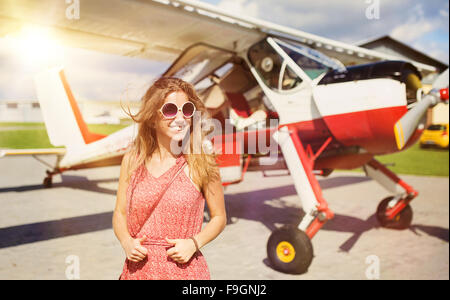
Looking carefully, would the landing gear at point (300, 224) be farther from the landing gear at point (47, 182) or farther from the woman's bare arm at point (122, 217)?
the landing gear at point (47, 182)

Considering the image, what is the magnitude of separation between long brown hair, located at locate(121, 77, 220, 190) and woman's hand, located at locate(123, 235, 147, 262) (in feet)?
0.88

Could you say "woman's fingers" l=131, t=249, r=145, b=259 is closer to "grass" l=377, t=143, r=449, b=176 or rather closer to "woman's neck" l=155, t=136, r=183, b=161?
"woman's neck" l=155, t=136, r=183, b=161

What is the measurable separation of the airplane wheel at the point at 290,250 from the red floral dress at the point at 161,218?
2483 millimetres

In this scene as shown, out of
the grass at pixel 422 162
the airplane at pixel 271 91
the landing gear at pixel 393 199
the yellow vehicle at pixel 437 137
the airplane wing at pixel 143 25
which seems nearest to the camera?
the airplane wing at pixel 143 25

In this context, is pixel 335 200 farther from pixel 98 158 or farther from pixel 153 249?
pixel 153 249

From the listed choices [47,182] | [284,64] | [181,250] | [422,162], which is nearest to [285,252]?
[284,64]

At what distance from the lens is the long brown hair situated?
4.54ft

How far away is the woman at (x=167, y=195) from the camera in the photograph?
4.41 feet

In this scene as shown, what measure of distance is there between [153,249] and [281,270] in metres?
2.75

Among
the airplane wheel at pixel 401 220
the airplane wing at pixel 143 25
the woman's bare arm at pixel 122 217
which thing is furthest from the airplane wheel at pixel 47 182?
the woman's bare arm at pixel 122 217

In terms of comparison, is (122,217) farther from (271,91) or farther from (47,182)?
(47,182)

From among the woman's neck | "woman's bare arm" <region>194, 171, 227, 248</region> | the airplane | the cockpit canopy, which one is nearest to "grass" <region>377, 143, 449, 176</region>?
the airplane

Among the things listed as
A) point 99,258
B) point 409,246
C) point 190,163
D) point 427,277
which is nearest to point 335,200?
point 409,246

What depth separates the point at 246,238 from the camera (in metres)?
4.88
